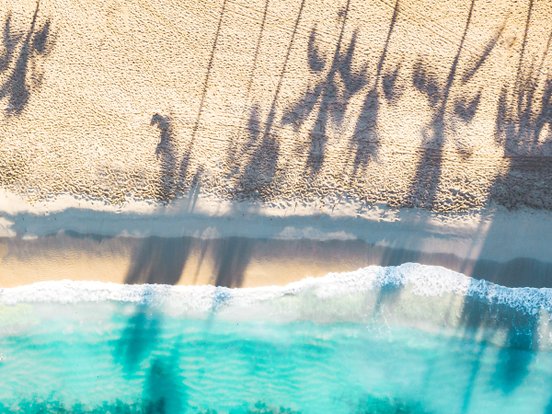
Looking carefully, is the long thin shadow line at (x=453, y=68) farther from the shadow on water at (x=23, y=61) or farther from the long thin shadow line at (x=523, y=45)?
the shadow on water at (x=23, y=61)

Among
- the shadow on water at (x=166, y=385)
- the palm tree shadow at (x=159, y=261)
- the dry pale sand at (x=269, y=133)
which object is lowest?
the shadow on water at (x=166, y=385)

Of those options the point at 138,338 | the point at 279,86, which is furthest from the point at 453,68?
the point at 138,338

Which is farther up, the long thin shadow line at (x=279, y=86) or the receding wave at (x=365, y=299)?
the long thin shadow line at (x=279, y=86)

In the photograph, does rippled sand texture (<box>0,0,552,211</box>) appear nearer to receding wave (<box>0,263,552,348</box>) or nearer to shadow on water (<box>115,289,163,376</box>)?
receding wave (<box>0,263,552,348</box>)

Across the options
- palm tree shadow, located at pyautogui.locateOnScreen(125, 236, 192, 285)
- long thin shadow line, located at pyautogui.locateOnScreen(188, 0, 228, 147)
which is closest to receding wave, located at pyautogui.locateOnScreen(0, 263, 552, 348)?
palm tree shadow, located at pyautogui.locateOnScreen(125, 236, 192, 285)

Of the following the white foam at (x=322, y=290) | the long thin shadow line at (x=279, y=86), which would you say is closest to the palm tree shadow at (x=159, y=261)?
the white foam at (x=322, y=290)

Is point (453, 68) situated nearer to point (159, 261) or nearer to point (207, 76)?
point (207, 76)

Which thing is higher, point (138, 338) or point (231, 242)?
point (231, 242)
